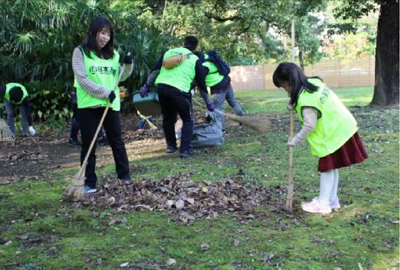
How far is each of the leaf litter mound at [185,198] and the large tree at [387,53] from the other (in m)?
8.54

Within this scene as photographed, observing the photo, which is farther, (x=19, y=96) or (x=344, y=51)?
(x=344, y=51)

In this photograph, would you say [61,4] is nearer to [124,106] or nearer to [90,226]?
[124,106]

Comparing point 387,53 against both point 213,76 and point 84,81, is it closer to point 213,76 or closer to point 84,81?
point 213,76

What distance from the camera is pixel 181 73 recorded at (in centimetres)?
739

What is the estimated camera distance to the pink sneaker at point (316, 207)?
4.58 metres

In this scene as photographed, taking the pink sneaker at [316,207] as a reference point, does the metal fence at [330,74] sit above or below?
below

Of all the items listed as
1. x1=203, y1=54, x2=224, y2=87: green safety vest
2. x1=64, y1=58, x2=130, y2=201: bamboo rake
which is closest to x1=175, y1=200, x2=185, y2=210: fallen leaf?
x1=64, y1=58, x2=130, y2=201: bamboo rake

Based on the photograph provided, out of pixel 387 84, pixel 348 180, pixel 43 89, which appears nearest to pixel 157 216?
pixel 348 180

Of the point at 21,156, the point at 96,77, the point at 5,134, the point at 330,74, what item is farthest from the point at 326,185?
the point at 330,74

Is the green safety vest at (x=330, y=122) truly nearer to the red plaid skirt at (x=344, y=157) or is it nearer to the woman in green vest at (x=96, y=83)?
the red plaid skirt at (x=344, y=157)

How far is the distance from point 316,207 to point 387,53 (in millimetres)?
9321

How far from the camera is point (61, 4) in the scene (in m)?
Result: 13.2

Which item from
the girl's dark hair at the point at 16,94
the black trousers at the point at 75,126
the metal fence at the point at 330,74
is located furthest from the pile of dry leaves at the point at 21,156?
the metal fence at the point at 330,74

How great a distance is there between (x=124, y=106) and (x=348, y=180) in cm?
879
